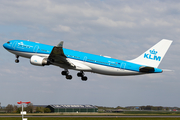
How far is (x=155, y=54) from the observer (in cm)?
5150

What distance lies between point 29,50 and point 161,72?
27082 millimetres

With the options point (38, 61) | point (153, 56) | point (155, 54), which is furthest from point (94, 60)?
point (155, 54)

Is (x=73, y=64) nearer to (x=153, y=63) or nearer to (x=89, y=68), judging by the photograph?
(x=89, y=68)

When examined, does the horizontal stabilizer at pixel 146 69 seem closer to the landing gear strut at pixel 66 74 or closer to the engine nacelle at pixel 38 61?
the landing gear strut at pixel 66 74

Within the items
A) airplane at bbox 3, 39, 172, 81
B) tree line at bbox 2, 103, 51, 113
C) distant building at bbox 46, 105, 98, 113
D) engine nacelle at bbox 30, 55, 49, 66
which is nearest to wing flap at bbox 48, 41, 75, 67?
airplane at bbox 3, 39, 172, 81

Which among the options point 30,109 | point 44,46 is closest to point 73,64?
point 44,46

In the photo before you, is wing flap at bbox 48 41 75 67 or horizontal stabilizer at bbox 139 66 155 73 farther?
horizontal stabilizer at bbox 139 66 155 73

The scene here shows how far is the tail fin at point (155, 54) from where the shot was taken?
5094 cm

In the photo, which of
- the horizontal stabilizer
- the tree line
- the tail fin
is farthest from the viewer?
the tree line

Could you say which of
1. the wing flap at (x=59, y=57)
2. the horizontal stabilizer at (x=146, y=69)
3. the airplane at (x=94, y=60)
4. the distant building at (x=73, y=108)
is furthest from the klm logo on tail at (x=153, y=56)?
the distant building at (x=73, y=108)

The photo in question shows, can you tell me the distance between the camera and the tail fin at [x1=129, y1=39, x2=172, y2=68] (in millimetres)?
50938

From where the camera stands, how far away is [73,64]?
5331 cm

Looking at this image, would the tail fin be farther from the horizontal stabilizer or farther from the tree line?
Result: the tree line

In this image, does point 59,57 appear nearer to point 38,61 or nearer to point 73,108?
point 38,61
